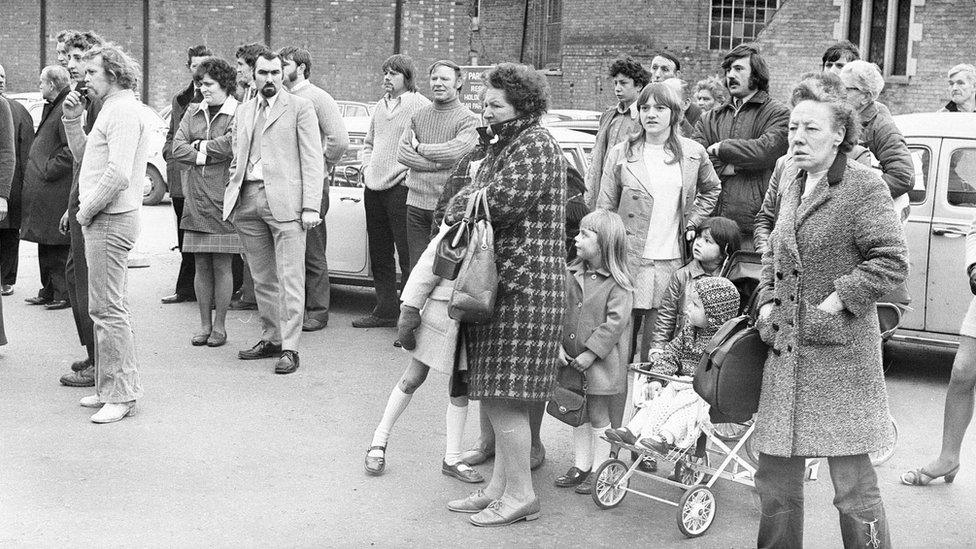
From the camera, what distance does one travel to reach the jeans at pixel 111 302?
716 cm

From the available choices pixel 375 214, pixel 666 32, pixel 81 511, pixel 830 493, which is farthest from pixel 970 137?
pixel 666 32

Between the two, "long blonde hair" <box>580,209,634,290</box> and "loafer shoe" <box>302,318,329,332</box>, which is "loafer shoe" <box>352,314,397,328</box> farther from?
"long blonde hair" <box>580,209,634,290</box>

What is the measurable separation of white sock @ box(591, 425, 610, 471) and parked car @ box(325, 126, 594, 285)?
4225 millimetres

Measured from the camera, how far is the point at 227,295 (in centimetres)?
953

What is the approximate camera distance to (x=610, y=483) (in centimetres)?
586

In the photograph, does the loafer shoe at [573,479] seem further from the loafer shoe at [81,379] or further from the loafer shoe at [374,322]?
the loafer shoe at [374,322]

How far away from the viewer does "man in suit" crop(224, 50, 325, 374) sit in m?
8.71

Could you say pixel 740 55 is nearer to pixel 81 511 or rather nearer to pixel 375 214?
pixel 375 214

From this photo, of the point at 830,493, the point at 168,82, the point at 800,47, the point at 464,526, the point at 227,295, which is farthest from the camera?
the point at 168,82

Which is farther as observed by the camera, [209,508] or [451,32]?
[451,32]

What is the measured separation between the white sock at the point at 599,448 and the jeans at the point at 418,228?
9.82 ft

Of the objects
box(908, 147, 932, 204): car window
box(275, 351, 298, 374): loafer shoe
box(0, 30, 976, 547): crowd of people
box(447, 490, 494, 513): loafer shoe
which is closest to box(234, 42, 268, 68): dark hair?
box(0, 30, 976, 547): crowd of people

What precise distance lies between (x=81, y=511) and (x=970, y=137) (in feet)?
21.2

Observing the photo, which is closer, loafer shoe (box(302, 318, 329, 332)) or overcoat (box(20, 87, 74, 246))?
loafer shoe (box(302, 318, 329, 332))
